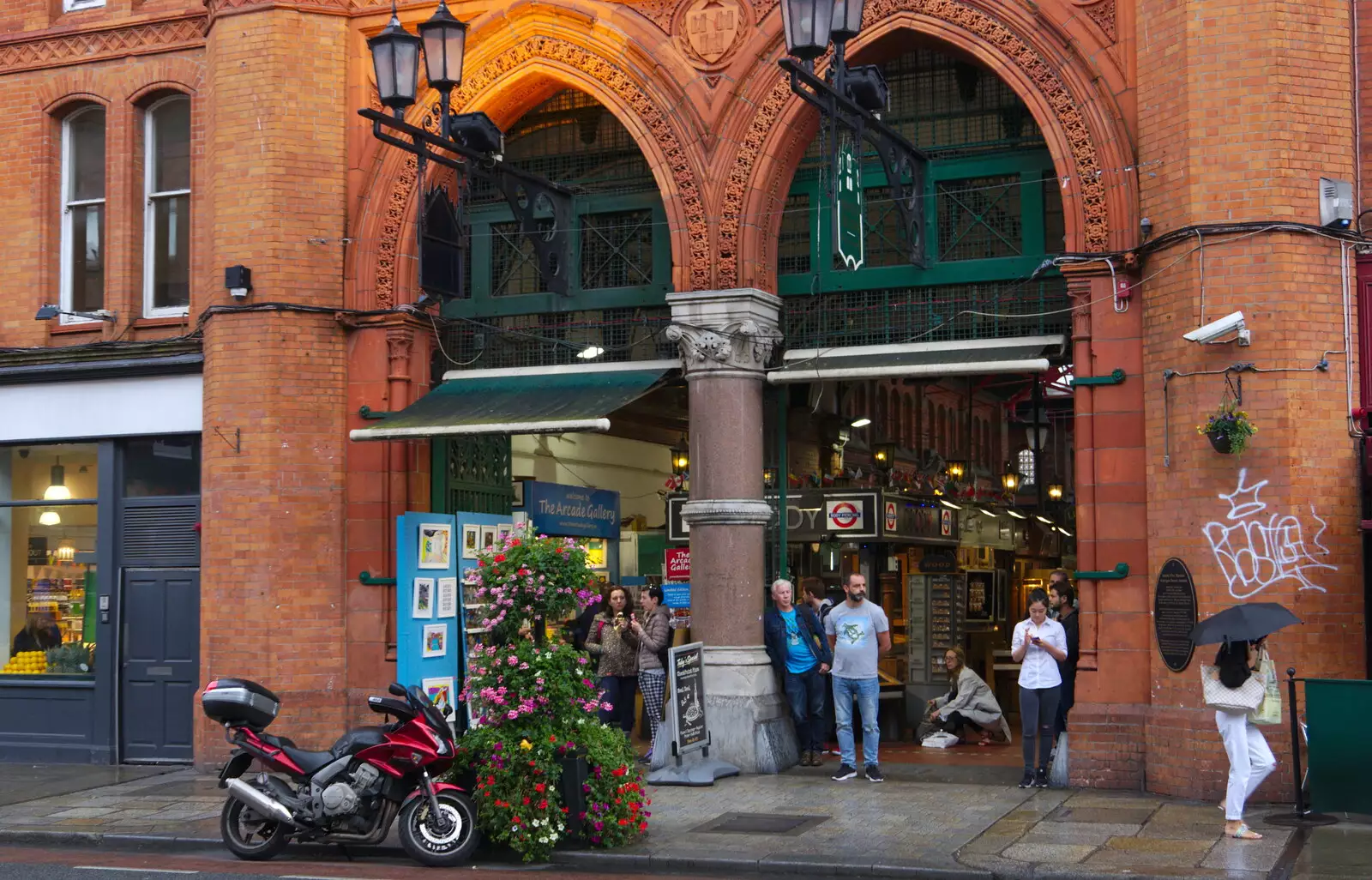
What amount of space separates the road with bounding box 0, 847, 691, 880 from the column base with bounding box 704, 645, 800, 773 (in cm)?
391

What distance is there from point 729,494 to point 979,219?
3.46m

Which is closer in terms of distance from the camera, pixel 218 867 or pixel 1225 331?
pixel 218 867

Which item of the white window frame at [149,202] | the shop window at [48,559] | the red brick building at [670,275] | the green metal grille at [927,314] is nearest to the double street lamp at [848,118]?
the green metal grille at [927,314]

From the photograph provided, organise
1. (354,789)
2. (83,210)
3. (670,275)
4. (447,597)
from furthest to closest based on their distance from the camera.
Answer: (83,210) < (670,275) < (447,597) < (354,789)

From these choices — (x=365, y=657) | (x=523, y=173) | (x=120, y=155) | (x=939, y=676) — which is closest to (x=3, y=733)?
(x=365, y=657)

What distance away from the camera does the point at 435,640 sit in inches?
619

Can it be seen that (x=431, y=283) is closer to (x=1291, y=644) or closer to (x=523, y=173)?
(x=523, y=173)

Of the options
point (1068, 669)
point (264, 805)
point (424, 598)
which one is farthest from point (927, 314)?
point (264, 805)

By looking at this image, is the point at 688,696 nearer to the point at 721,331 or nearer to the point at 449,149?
the point at 721,331

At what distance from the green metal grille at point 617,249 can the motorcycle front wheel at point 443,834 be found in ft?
22.2

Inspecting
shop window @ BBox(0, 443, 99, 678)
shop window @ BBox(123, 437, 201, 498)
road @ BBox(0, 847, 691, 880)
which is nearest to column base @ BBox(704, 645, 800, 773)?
road @ BBox(0, 847, 691, 880)

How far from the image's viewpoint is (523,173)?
50.4ft

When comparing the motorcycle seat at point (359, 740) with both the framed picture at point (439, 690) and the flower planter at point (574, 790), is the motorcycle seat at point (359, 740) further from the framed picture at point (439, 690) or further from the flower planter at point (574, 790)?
the framed picture at point (439, 690)

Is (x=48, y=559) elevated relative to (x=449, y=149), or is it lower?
lower
